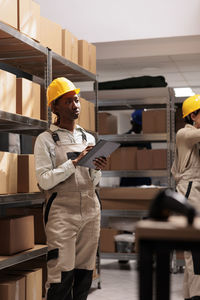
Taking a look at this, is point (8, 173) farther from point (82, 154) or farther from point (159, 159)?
point (159, 159)

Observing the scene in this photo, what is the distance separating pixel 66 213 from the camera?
3.23 metres

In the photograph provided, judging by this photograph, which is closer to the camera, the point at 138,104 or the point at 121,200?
the point at 121,200

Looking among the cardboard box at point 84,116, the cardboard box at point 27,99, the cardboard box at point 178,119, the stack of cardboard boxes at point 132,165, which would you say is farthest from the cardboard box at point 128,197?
the cardboard box at point 27,99

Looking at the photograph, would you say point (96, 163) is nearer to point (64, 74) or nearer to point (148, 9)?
point (64, 74)

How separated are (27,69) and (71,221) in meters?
1.94

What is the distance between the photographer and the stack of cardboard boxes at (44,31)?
359 cm

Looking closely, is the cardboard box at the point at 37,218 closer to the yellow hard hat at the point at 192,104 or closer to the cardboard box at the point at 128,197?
the yellow hard hat at the point at 192,104

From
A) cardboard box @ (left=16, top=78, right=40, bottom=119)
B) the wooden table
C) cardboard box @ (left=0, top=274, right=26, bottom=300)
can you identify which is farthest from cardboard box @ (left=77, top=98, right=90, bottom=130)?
the wooden table

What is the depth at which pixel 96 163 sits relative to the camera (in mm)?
3289

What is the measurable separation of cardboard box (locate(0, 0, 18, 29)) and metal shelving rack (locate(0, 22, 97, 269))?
6 centimetres

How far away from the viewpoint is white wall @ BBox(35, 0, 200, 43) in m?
5.87

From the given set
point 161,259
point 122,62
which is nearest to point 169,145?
point 122,62

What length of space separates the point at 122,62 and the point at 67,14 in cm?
272

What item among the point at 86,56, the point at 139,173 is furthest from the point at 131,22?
the point at 139,173
